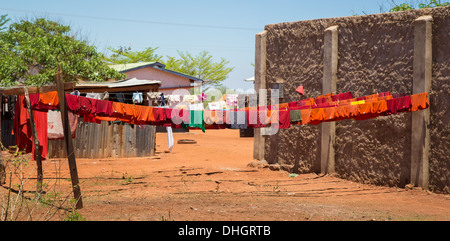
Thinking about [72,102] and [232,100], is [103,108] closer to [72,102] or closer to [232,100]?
[72,102]

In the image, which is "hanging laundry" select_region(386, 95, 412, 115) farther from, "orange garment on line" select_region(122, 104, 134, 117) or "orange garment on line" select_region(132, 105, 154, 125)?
"orange garment on line" select_region(122, 104, 134, 117)

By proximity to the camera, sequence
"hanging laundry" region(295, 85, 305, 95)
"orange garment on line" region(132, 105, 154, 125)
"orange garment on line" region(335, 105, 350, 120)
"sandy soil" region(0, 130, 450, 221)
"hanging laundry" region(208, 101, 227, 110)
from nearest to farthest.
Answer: "sandy soil" region(0, 130, 450, 221) → "orange garment on line" region(335, 105, 350, 120) → "orange garment on line" region(132, 105, 154, 125) → "hanging laundry" region(295, 85, 305, 95) → "hanging laundry" region(208, 101, 227, 110)

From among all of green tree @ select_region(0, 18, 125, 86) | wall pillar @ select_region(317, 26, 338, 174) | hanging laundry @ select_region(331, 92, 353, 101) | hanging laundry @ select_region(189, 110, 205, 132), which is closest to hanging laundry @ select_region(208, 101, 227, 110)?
green tree @ select_region(0, 18, 125, 86)

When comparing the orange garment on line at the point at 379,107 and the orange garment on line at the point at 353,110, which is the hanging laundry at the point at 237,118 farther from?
the orange garment on line at the point at 379,107

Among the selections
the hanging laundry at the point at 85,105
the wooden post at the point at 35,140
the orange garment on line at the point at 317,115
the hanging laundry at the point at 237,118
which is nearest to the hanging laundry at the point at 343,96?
the orange garment on line at the point at 317,115

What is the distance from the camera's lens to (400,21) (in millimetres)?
10836

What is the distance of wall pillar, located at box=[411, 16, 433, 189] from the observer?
1019 cm

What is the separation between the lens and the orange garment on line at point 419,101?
9.71 metres

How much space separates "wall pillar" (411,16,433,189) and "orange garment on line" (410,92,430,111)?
364 millimetres

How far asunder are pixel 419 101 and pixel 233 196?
4.10 metres
